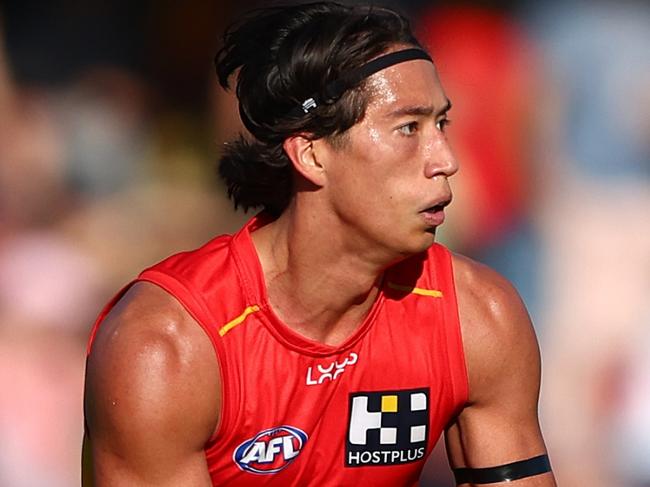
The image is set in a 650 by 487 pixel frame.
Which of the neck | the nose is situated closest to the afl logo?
the neck

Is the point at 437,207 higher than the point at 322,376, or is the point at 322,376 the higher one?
the point at 437,207

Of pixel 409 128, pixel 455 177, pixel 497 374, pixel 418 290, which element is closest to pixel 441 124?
pixel 409 128

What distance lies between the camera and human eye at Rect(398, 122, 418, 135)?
2.80 m

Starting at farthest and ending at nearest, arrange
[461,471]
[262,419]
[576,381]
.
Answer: [576,381] < [461,471] < [262,419]

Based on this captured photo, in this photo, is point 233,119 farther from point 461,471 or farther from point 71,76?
point 461,471

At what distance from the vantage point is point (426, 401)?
3004 millimetres

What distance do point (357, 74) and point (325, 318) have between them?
2.01 ft

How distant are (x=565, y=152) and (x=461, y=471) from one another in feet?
7.15

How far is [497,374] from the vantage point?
9.94ft

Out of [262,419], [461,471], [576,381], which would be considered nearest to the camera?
[262,419]

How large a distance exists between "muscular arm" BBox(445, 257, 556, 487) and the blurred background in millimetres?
1730

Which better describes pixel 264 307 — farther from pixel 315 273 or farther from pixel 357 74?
pixel 357 74

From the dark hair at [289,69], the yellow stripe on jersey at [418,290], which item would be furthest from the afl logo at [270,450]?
the dark hair at [289,69]

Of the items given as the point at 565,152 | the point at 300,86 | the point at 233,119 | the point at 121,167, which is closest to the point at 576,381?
the point at 565,152
